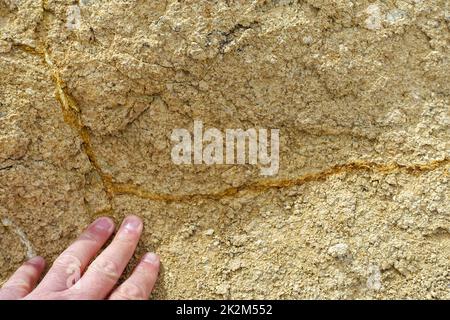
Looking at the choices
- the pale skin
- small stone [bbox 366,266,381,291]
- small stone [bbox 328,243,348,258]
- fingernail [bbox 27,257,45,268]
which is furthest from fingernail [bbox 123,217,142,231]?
small stone [bbox 366,266,381,291]

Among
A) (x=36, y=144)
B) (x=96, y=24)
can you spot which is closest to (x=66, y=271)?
(x=36, y=144)

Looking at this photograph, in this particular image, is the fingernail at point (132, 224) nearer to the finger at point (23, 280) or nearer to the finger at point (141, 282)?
the finger at point (141, 282)

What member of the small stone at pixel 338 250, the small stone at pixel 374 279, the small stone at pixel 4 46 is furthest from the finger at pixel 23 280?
the small stone at pixel 374 279

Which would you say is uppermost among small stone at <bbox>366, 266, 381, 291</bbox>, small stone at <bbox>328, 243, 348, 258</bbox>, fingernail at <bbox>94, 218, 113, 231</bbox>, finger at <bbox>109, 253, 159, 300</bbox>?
fingernail at <bbox>94, 218, 113, 231</bbox>

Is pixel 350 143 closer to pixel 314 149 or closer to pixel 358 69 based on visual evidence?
pixel 314 149

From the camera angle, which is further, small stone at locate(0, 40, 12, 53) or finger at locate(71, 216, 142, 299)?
small stone at locate(0, 40, 12, 53)

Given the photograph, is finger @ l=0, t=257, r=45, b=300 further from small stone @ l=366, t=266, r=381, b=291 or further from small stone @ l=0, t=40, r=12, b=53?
small stone @ l=366, t=266, r=381, b=291

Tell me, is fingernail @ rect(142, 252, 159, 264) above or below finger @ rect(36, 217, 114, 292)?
below
